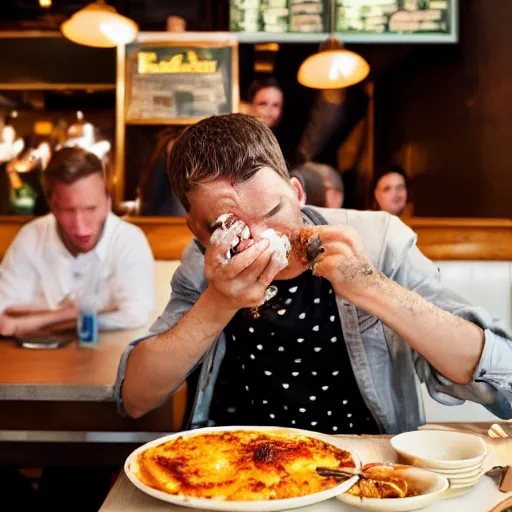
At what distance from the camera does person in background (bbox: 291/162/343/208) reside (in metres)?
2.23

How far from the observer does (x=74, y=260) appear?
7.57 ft

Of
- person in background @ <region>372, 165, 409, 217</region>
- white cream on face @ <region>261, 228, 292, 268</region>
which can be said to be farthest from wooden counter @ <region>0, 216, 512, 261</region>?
white cream on face @ <region>261, 228, 292, 268</region>

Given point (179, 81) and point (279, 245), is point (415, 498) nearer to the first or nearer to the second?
point (279, 245)

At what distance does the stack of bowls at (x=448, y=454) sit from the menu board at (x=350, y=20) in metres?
1.75

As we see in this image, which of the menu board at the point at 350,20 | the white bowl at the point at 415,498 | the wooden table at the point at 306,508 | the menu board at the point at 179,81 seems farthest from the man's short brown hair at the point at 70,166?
the white bowl at the point at 415,498

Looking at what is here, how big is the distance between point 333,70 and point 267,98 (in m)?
0.29

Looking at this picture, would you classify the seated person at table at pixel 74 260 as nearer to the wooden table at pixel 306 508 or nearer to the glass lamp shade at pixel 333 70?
the glass lamp shade at pixel 333 70

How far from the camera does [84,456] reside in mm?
2215

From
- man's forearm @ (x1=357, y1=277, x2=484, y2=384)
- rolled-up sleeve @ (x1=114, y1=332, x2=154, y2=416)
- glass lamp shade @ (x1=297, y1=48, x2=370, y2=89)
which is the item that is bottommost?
rolled-up sleeve @ (x1=114, y1=332, x2=154, y2=416)

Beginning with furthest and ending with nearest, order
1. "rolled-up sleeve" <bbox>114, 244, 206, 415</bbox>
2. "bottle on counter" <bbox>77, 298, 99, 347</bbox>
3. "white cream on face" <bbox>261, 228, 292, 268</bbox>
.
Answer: "bottle on counter" <bbox>77, 298, 99, 347</bbox> < "rolled-up sleeve" <bbox>114, 244, 206, 415</bbox> < "white cream on face" <bbox>261, 228, 292, 268</bbox>

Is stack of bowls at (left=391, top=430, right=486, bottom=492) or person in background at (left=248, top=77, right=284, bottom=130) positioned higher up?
person in background at (left=248, top=77, right=284, bottom=130)

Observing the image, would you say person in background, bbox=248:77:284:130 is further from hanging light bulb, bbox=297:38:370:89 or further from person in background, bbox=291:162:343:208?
person in background, bbox=291:162:343:208

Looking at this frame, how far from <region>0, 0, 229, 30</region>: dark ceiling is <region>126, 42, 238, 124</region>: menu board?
9 centimetres

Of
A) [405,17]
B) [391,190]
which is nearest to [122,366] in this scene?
[391,190]
